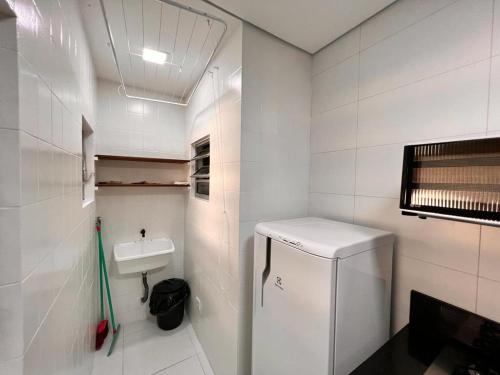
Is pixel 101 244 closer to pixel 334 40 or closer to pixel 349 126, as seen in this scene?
pixel 349 126

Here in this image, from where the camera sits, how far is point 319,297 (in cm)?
80

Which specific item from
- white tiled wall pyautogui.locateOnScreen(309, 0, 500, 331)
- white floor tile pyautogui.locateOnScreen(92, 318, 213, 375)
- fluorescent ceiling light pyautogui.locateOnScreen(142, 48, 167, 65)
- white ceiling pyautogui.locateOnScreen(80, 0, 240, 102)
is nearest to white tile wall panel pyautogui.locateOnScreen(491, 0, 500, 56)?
white tiled wall pyautogui.locateOnScreen(309, 0, 500, 331)

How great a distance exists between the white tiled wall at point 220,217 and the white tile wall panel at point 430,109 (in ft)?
2.57

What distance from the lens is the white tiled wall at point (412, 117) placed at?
80 centimetres

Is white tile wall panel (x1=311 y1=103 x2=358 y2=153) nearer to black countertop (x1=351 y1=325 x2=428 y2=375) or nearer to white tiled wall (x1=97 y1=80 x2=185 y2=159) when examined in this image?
black countertop (x1=351 y1=325 x2=428 y2=375)

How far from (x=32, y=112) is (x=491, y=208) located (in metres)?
1.37

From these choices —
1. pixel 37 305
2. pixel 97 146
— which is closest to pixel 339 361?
pixel 37 305

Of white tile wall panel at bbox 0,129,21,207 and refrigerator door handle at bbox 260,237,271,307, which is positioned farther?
refrigerator door handle at bbox 260,237,271,307

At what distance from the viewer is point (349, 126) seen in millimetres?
1267

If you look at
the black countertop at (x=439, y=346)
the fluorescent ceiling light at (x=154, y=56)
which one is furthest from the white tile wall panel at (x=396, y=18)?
the fluorescent ceiling light at (x=154, y=56)

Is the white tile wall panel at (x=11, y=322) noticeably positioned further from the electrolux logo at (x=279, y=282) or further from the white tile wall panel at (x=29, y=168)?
the electrolux logo at (x=279, y=282)

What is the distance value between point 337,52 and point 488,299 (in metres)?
1.48

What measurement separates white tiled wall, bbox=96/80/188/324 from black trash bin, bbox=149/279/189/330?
0.25 metres

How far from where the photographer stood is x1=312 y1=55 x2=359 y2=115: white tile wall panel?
1242 mm
